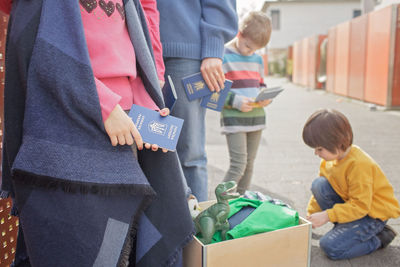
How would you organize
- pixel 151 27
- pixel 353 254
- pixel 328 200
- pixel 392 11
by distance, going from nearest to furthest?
pixel 151 27 → pixel 353 254 → pixel 328 200 → pixel 392 11

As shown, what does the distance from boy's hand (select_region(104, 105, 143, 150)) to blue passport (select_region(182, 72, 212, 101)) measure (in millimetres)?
838

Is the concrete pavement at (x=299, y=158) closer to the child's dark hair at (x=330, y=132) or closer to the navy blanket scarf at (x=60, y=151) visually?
the child's dark hair at (x=330, y=132)

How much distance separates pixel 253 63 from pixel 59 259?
7.77 feet

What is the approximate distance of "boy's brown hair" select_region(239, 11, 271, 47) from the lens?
3.15 m

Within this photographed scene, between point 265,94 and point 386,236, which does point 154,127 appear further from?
point 386,236

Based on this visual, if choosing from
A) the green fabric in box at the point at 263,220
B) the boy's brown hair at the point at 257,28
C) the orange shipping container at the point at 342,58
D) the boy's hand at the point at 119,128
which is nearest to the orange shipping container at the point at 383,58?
the orange shipping container at the point at 342,58

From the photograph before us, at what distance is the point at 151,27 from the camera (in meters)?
1.95

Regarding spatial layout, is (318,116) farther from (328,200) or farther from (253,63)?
(253,63)

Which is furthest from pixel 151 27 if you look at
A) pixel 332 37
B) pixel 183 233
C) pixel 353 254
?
pixel 332 37

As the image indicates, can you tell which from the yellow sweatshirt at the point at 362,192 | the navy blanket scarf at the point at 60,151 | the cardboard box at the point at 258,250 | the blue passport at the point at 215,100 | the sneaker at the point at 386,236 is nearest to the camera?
the navy blanket scarf at the point at 60,151

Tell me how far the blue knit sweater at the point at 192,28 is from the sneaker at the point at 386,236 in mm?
1521

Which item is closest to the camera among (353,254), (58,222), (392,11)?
(58,222)

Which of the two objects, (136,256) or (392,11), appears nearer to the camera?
(136,256)

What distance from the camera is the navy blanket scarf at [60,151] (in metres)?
1.39
